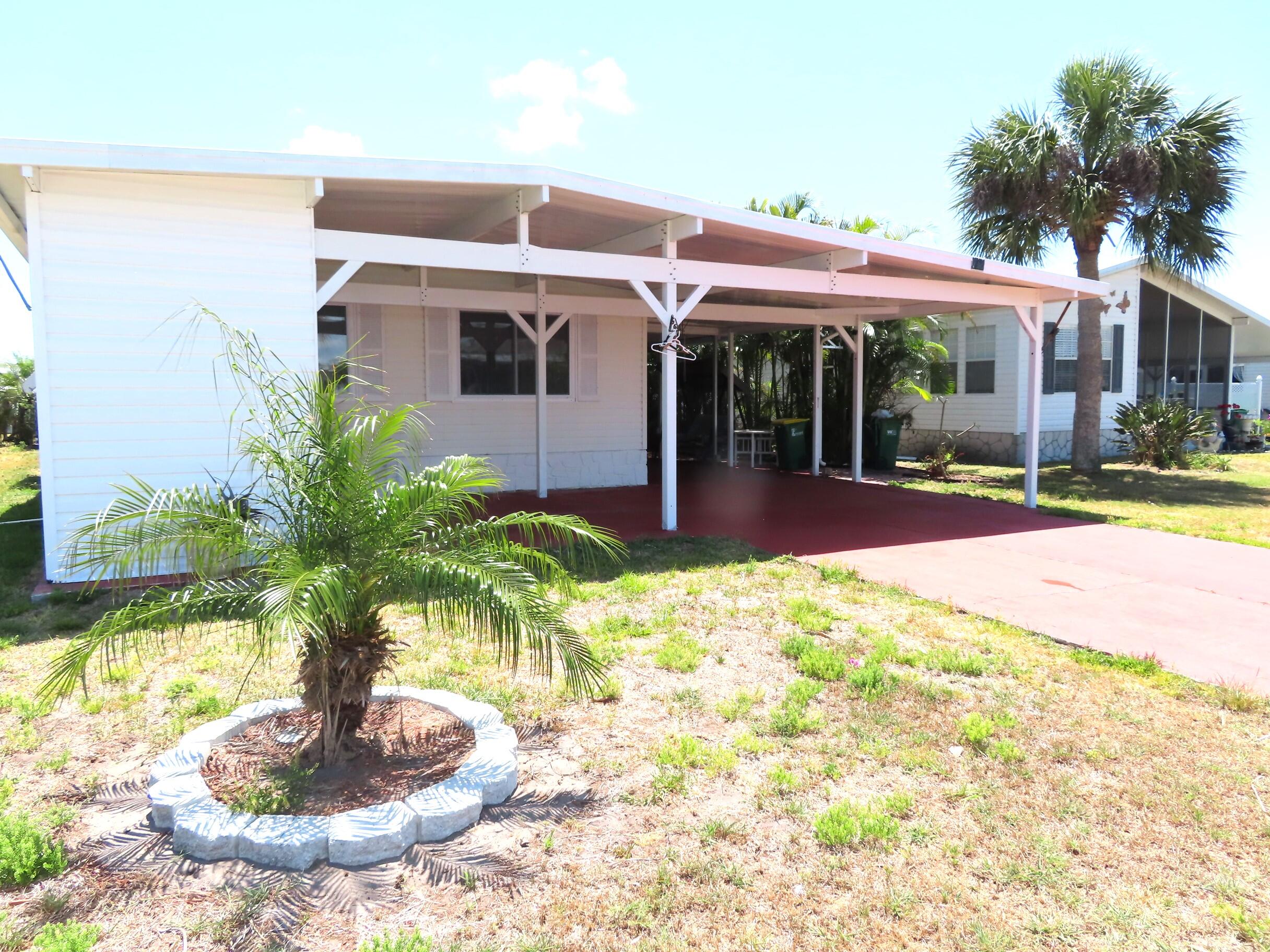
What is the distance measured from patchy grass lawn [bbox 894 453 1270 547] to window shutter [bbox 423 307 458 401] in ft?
23.1

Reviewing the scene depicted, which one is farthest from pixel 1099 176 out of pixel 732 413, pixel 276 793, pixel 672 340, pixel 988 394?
pixel 276 793

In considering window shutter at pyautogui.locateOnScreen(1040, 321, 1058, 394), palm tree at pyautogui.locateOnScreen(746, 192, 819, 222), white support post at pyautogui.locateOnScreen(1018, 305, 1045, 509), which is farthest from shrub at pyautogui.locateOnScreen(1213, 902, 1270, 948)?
window shutter at pyautogui.locateOnScreen(1040, 321, 1058, 394)

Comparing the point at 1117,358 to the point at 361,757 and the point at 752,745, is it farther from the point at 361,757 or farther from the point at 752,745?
the point at 361,757

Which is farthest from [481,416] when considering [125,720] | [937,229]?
[937,229]

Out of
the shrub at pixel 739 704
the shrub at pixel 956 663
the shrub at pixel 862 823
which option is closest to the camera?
the shrub at pixel 862 823

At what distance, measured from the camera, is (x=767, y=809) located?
10.6ft

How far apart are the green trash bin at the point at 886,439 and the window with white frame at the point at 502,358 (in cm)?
671

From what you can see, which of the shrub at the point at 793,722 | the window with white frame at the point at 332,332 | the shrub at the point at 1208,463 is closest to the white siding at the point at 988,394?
the shrub at the point at 1208,463

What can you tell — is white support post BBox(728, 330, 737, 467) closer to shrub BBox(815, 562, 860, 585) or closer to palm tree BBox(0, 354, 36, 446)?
shrub BBox(815, 562, 860, 585)

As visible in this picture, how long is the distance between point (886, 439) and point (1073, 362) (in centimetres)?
451

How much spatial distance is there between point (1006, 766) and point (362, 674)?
262 cm

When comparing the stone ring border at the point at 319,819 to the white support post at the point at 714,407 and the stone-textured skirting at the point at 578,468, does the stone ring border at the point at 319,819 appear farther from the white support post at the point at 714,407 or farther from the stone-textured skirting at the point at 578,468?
the white support post at the point at 714,407

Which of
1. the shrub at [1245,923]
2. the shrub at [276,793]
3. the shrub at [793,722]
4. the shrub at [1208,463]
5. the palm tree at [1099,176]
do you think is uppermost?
the palm tree at [1099,176]

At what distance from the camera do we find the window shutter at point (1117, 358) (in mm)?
17812
